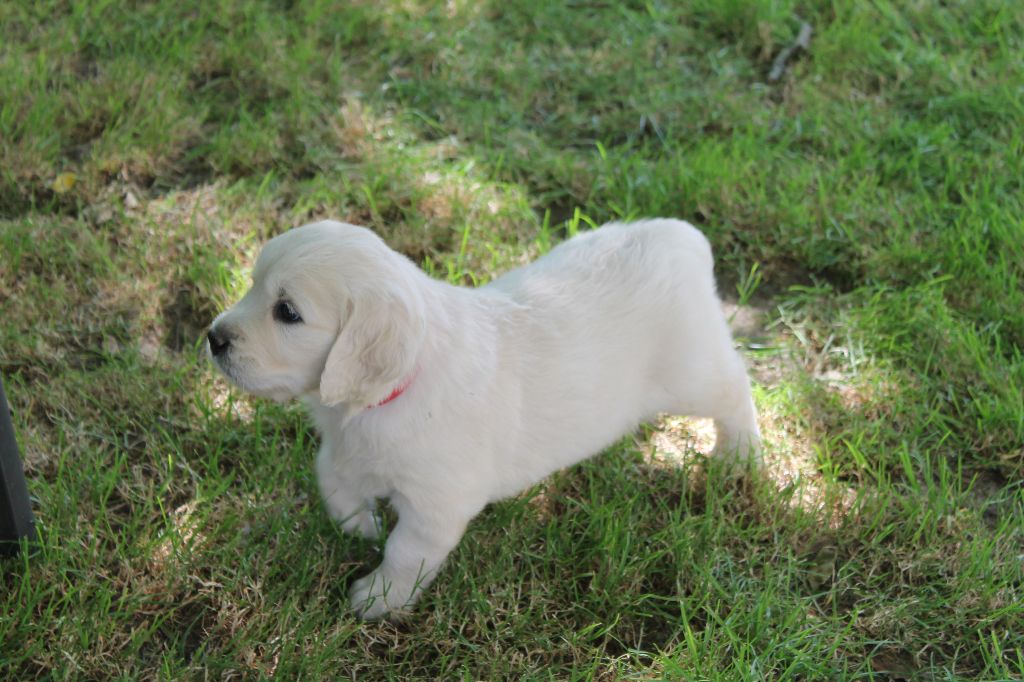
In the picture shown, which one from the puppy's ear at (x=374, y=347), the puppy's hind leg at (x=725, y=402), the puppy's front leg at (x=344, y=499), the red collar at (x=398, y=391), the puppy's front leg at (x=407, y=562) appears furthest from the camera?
the puppy's hind leg at (x=725, y=402)

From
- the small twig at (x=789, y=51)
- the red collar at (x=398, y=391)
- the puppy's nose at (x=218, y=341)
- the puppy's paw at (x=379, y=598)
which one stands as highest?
the puppy's nose at (x=218, y=341)

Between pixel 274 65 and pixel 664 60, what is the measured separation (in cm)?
190

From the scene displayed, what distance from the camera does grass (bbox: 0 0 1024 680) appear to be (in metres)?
2.86

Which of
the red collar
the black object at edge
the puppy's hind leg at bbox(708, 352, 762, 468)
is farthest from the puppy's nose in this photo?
the puppy's hind leg at bbox(708, 352, 762, 468)

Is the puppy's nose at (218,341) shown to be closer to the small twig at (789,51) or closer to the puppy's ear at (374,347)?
the puppy's ear at (374,347)

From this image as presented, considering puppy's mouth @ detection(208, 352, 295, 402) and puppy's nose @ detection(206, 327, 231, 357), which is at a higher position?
puppy's nose @ detection(206, 327, 231, 357)

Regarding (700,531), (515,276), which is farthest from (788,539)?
(515,276)

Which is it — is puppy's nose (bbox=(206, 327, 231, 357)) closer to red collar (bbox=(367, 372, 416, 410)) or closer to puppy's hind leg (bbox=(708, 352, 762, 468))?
red collar (bbox=(367, 372, 416, 410))

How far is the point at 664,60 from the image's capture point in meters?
5.13

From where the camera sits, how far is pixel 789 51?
5.18 meters

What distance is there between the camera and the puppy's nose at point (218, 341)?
2488mm

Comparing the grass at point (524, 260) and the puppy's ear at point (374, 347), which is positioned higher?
the puppy's ear at point (374, 347)

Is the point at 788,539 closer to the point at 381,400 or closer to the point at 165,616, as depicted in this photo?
the point at 381,400

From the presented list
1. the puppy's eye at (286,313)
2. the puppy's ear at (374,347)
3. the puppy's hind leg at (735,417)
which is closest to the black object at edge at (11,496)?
the puppy's eye at (286,313)
